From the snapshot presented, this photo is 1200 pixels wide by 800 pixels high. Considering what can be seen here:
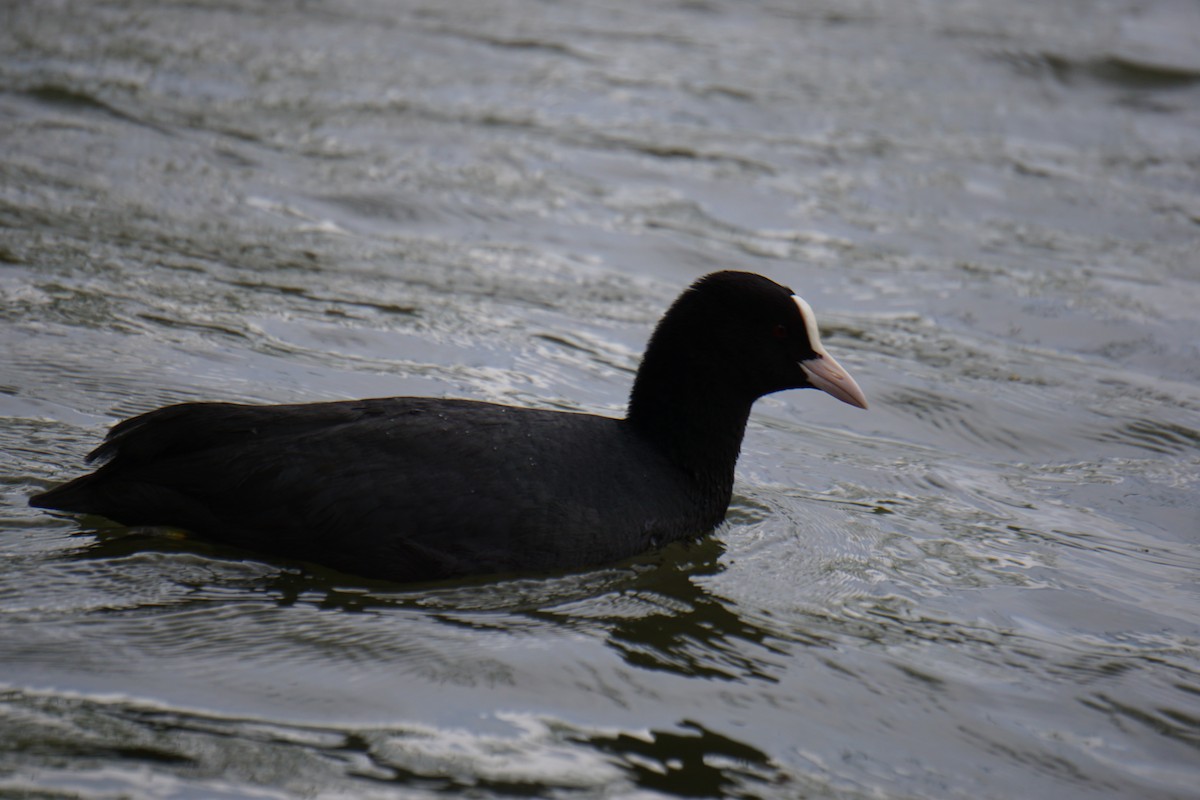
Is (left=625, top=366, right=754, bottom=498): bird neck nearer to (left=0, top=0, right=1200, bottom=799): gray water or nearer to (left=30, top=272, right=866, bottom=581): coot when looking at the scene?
→ (left=30, top=272, right=866, bottom=581): coot

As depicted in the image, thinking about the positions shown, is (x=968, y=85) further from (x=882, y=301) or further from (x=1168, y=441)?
(x=1168, y=441)

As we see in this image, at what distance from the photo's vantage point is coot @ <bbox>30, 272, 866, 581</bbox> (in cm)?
454

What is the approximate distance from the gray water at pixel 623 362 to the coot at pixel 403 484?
13 centimetres

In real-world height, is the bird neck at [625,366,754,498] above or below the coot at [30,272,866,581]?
above

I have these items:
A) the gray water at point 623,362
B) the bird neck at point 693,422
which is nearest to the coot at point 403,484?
the bird neck at point 693,422

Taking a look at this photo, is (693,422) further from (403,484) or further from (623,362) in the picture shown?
(623,362)

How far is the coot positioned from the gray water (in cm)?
13

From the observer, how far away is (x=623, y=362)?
734 cm

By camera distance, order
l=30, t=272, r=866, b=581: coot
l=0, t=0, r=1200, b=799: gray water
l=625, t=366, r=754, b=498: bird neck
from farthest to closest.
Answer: l=625, t=366, r=754, b=498: bird neck → l=30, t=272, r=866, b=581: coot → l=0, t=0, r=1200, b=799: gray water

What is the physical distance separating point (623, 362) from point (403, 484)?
2.90m

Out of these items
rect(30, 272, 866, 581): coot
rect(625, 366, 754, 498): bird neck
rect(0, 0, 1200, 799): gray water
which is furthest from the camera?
rect(625, 366, 754, 498): bird neck

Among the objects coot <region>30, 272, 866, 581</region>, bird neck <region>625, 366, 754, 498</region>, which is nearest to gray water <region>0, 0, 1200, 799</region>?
coot <region>30, 272, 866, 581</region>

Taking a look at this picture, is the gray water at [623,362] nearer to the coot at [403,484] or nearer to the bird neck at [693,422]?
the coot at [403,484]

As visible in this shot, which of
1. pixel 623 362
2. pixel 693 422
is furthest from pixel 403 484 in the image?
pixel 623 362
